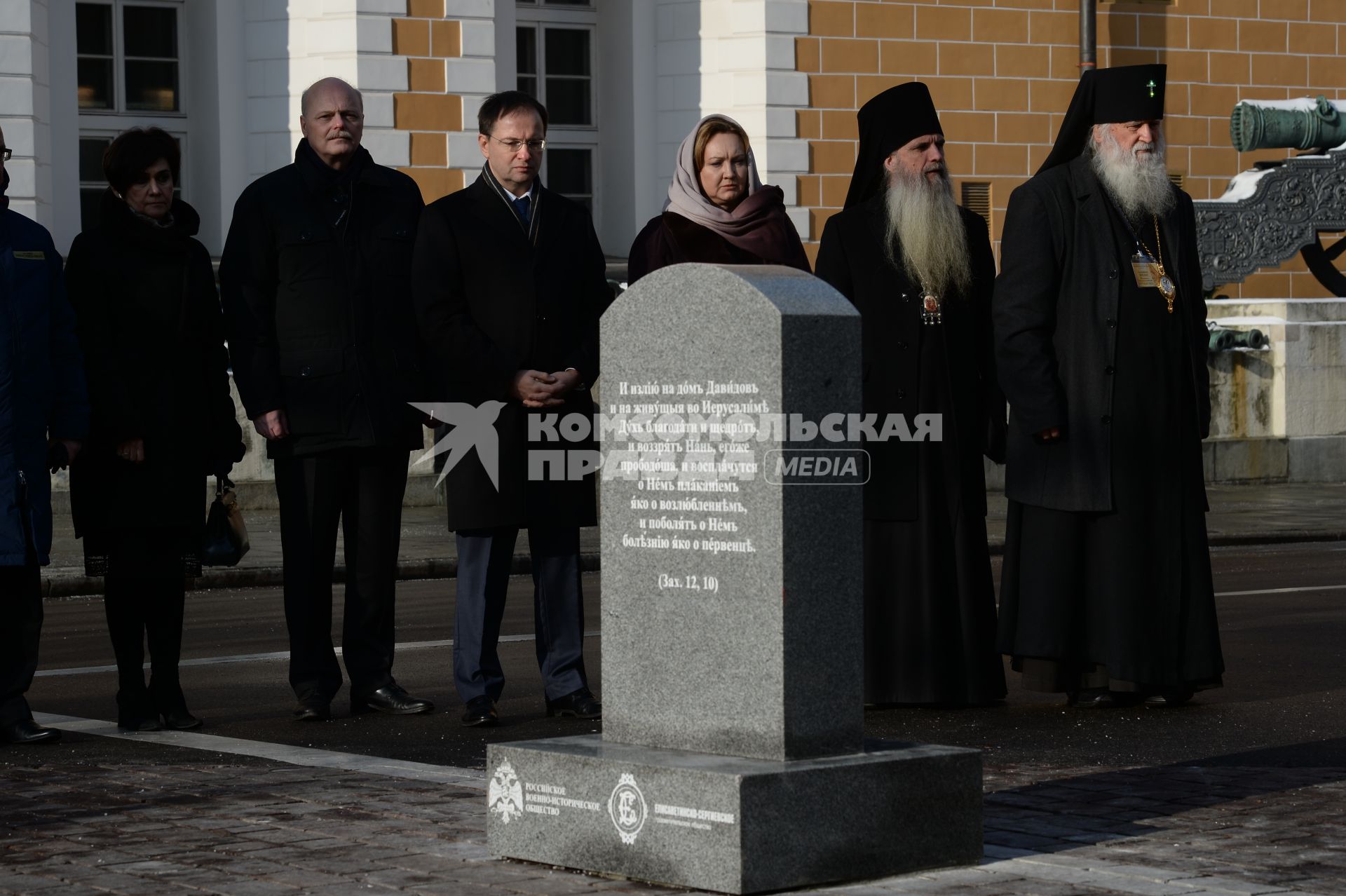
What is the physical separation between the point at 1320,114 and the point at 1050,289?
51.1ft

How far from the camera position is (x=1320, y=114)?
942 inches

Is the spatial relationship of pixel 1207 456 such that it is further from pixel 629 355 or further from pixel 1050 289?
pixel 629 355

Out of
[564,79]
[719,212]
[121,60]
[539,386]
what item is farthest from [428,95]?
[539,386]

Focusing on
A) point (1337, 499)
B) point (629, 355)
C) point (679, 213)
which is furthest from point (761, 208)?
point (1337, 499)

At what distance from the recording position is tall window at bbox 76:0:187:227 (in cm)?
2180

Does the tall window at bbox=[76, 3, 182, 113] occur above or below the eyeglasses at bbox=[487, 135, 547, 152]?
above

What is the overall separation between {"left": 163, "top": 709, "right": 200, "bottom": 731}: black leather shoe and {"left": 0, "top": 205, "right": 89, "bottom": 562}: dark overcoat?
2.28 ft

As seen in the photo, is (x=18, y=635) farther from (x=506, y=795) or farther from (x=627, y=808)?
(x=627, y=808)

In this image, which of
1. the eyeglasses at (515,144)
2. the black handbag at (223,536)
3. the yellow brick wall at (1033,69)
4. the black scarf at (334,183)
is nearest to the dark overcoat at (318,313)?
the black scarf at (334,183)

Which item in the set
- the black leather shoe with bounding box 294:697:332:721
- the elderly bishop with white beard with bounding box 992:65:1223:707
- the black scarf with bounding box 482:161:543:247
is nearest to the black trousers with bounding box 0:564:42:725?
the black leather shoe with bounding box 294:697:332:721

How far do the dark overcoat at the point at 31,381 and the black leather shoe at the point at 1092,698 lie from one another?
3639mm

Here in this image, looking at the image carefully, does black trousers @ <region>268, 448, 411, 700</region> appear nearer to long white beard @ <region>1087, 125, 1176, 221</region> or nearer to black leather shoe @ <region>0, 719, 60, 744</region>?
black leather shoe @ <region>0, 719, 60, 744</region>

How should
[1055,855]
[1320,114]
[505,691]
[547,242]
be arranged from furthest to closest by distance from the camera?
[1320,114] → [505,691] → [547,242] → [1055,855]

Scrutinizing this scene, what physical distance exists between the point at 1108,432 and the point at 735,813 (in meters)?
3.84
